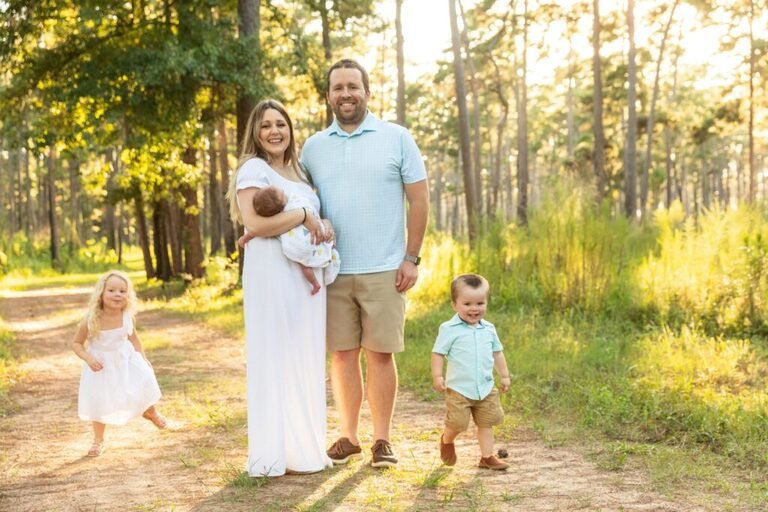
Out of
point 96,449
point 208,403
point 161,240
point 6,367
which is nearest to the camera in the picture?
point 96,449

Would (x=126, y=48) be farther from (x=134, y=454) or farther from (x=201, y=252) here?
(x=134, y=454)

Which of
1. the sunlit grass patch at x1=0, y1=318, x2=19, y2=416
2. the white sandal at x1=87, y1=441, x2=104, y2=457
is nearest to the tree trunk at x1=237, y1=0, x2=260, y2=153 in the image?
the sunlit grass patch at x1=0, y1=318, x2=19, y2=416

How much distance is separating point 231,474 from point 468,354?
1595 millimetres

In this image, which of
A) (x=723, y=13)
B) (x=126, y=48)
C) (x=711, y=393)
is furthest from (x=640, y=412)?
(x=723, y=13)

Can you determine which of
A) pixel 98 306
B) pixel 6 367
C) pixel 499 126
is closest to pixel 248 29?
pixel 6 367

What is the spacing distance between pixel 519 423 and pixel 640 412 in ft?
3.02

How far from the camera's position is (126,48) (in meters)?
15.4

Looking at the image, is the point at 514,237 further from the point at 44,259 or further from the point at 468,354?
the point at 44,259

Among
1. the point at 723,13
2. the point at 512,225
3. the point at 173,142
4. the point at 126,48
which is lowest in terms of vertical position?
the point at 512,225

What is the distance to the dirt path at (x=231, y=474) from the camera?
14.5ft

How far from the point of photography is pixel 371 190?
510 centimetres

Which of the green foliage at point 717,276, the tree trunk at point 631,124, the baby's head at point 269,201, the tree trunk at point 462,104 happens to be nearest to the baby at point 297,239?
the baby's head at point 269,201

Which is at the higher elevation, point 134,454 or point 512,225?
point 512,225

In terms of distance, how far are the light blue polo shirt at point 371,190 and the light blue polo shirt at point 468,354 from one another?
545mm
